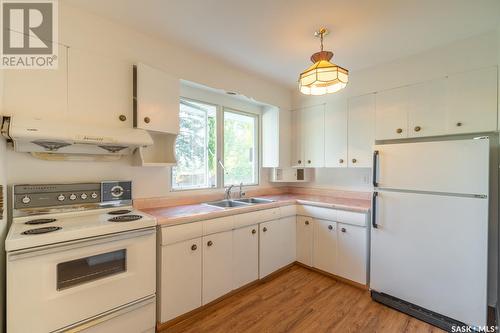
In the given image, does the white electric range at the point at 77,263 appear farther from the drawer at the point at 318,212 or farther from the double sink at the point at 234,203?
the drawer at the point at 318,212

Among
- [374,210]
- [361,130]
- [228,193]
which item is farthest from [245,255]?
[361,130]

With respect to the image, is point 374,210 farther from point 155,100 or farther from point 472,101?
point 155,100

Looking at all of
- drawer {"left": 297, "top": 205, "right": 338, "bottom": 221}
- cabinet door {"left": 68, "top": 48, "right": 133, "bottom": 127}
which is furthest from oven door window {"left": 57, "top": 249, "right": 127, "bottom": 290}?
drawer {"left": 297, "top": 205, "right": 338, "bottom": 221}

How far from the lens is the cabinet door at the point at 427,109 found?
220 cm

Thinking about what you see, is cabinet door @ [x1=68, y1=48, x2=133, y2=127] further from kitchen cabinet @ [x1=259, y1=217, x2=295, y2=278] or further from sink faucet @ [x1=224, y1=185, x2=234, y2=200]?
kitchen cabinet @ [x1=259, y1=217, x2=295, y2=278]

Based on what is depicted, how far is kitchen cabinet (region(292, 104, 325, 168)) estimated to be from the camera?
312 cm

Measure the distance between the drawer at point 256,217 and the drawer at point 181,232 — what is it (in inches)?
16.8

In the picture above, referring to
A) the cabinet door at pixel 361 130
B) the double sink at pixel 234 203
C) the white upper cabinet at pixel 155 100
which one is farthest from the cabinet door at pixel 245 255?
the cabinet door at pixel 361 130

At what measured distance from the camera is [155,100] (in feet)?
6.59

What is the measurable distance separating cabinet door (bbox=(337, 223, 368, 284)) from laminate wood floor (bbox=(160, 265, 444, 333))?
15 centimetres

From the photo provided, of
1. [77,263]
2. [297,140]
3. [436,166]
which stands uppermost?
[297,140]

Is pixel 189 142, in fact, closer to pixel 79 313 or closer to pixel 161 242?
pixel 161 242

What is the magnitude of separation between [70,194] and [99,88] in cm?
86

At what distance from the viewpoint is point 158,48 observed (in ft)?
7.06
